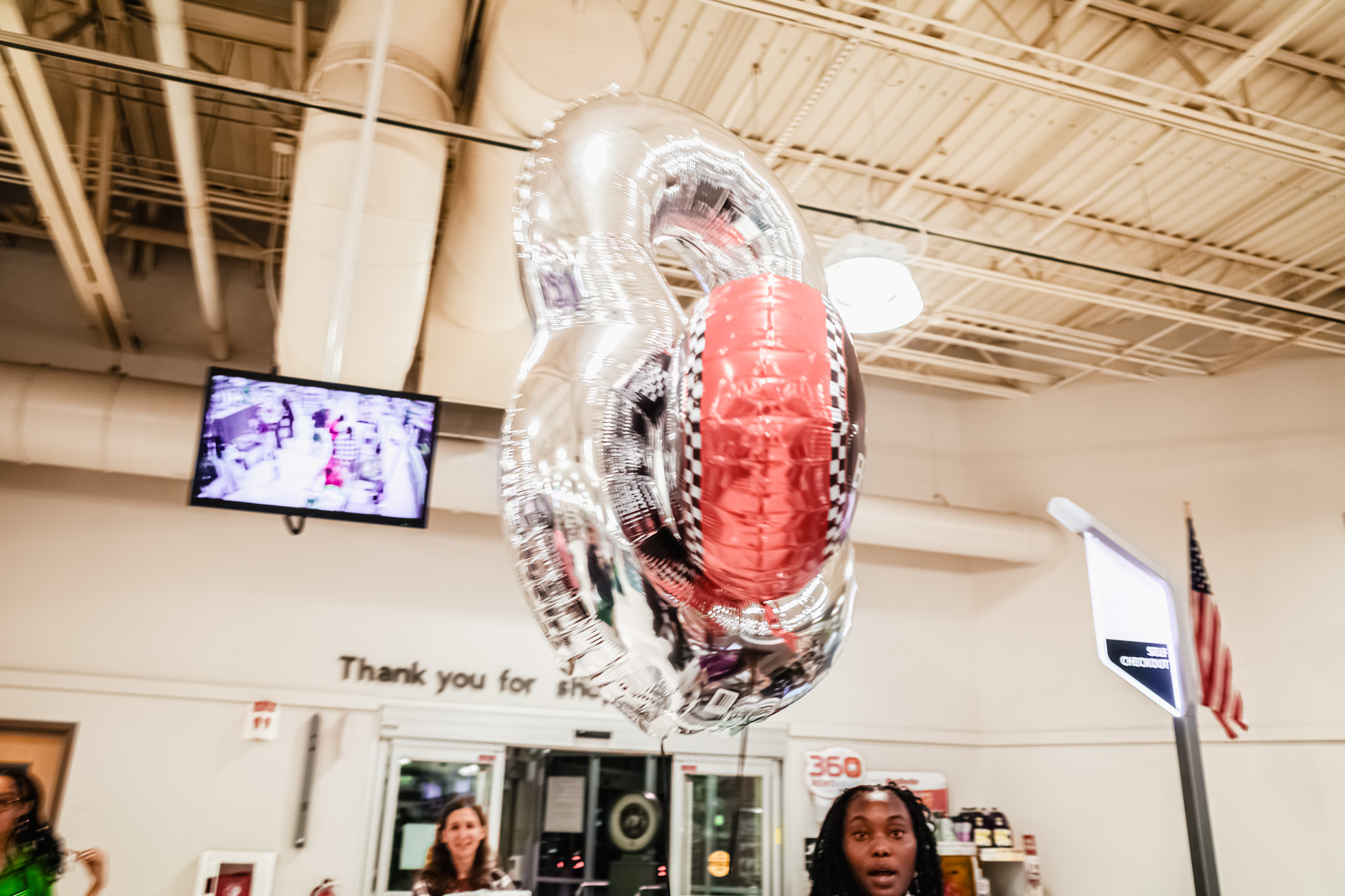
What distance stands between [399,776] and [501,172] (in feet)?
13.7

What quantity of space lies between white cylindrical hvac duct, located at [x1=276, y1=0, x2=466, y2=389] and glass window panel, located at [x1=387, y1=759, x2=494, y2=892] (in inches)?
133

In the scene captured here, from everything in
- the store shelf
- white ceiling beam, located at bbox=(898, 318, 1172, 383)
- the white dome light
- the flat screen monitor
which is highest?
white ceiling beam, located at bbox=(898, 318, 1172, 383)

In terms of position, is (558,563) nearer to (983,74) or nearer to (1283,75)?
(983,74)

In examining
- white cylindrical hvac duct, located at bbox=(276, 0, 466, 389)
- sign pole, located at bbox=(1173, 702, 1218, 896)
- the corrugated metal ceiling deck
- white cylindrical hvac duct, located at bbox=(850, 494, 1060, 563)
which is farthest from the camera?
white cylindrical hvac duct, located at bbox=(850, 494, 1060, 563)

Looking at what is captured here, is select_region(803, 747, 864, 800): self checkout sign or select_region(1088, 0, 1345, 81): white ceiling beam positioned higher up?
select_region(1088, 0, 1345, 81): white ceiling beam

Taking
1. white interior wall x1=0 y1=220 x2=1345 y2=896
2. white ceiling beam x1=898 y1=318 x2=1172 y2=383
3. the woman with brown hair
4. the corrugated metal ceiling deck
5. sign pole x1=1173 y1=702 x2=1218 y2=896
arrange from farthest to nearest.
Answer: white ceiling beam x1=898 y1=318 x2=1172 y2=383 < white interior wall x1=0 y1=220 x2=1345 y2=896 < the corrugated metal ceiling deck < the woman with brown hair < sign pole x1=1173 y1=702 x2=1218 y2=896

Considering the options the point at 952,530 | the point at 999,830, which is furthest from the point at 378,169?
the point at 999,830

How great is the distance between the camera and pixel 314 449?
11.9 feet

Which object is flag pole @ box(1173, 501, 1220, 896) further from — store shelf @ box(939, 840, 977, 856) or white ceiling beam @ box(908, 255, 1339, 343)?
store shelf @ box(939, 840, 977, 856)

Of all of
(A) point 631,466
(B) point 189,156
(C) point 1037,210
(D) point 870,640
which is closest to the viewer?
(A) point 631,466

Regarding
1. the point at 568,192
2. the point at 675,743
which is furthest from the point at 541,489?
the point at 675,743

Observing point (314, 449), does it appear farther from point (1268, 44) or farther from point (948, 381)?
point (948, 381)

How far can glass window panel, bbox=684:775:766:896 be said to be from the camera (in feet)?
22.0

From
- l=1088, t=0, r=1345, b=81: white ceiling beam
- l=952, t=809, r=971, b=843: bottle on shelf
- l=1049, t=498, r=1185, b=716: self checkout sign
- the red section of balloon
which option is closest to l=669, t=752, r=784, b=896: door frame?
l=952, t=809, r=971, b=843: bottle on shelf
